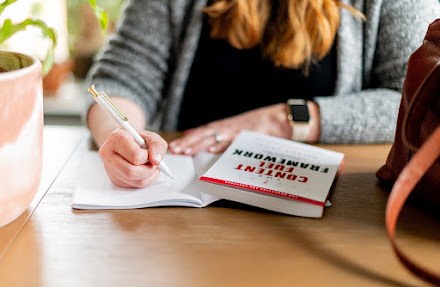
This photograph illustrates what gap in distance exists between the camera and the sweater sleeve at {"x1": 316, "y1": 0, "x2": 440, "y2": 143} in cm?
82

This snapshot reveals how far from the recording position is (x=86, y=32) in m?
2.13

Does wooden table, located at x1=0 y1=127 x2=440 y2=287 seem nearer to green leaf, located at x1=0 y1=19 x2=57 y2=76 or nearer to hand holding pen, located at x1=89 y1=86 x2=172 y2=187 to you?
hand holding pen, located at x1=89 y1=86 x2=172 y2=187

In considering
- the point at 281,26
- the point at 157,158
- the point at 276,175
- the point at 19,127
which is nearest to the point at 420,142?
the point at 276,175

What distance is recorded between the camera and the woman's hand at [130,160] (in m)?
0.58

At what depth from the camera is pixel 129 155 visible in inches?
23.0

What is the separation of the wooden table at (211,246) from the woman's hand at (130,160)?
0.17ft

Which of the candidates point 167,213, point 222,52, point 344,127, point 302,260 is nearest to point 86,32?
point 222,52

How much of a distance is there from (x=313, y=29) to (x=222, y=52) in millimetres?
202

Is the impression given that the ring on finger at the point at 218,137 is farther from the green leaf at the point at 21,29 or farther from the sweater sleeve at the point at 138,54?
the green leaf at the point at 21,29

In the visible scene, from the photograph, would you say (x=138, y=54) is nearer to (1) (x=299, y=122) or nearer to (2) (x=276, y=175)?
(1) (x=299, y=122)

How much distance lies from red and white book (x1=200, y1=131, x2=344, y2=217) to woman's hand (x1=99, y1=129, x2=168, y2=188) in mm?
68

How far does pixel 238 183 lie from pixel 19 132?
0.26 m

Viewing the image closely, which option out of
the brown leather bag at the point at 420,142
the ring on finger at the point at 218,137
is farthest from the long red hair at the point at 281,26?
the brown leather bag at the point at 420,142

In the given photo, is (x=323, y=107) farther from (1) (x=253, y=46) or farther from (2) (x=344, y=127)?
(1) (x=253, y=46)
